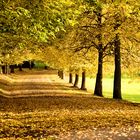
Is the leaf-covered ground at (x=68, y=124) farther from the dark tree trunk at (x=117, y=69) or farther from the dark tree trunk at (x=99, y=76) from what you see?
the dark tree trunk at (x=99, y=76)

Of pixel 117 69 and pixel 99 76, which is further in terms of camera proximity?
pixel 99 76

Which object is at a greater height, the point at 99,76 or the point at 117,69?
the point at 117,69

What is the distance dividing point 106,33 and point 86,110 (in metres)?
8.12

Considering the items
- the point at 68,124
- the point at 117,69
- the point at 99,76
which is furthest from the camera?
the point at 99,76

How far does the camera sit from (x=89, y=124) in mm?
16734

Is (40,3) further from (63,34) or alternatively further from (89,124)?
(63,34)

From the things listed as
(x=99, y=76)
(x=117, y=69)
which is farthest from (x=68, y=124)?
(x=99, y=76)

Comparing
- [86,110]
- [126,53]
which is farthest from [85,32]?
[86,110]

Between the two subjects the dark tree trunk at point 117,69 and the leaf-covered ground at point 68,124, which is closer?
the leaf-covered ground at point 68,124

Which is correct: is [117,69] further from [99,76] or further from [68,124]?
[68,124]

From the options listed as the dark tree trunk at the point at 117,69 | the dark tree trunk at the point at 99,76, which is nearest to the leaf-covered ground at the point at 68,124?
the dark tree trunk at the point at 117,69

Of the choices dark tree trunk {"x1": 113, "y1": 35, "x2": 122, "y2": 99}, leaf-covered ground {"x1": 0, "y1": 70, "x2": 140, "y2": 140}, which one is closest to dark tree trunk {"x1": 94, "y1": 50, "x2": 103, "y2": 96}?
dark tree trunk {"x1": 113, "y1": 35, "x2": 122, "y2": 99}

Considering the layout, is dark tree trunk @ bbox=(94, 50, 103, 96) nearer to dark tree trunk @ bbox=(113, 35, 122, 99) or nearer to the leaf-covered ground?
dark tree trunk @ bbox=(113, 35, 122, 99)

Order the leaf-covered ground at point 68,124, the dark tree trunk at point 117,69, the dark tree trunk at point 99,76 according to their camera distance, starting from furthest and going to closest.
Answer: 1. the dark tree trunk at point 99,76
2. the dark tree trunk at point 117,69
3. the leaf-covered ground at point 68,124
